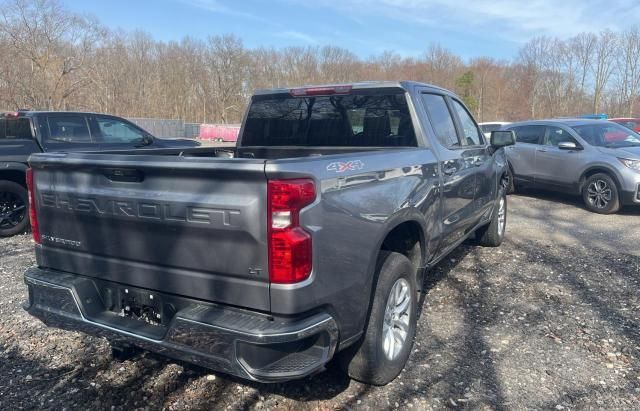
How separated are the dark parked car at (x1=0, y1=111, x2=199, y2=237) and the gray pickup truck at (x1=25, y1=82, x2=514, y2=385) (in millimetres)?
4778

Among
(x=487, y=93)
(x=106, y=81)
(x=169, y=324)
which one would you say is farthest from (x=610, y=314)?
(x=487, y=93)

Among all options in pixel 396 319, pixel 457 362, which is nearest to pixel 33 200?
pixel 396 319

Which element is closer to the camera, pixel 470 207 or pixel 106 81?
pixel 470 207

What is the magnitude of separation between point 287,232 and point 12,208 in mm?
6881

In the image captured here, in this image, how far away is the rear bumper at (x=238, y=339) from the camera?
229 cm

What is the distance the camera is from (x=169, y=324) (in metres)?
2.57

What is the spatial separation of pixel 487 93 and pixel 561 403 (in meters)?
76.3

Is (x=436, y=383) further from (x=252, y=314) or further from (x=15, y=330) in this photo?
(x=15, y=330)

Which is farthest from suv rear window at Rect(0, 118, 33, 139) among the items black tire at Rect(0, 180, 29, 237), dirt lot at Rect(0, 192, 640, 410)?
dirt lot at Rect(0, 192, 640, 410)

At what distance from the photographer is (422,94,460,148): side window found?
13.8 ft

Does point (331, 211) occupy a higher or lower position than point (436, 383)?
higher

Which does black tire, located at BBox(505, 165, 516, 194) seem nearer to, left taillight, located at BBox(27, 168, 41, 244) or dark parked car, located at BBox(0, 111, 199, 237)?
dark parked car, located at BBox(0, 111, 199, 237)

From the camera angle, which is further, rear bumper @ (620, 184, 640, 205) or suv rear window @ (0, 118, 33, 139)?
rear bumper @ (620, 184, 640, 205)

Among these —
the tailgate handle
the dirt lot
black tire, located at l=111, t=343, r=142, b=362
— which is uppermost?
the tailgate handle
